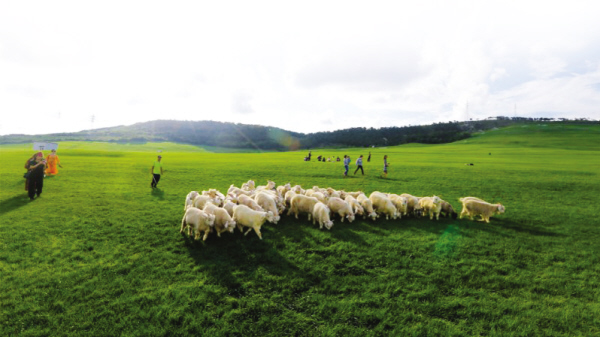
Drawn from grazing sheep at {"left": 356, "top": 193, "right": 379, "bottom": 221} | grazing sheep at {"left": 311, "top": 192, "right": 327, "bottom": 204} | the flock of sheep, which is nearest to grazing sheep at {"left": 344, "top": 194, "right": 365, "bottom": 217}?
the flock of sheep

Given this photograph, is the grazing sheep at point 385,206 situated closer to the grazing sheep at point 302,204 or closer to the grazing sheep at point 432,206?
the grazing sheep at point 432,206

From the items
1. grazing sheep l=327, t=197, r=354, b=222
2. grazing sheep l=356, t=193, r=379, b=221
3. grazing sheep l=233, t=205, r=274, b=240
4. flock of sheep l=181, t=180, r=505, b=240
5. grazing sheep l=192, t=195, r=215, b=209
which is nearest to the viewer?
flock of sheep l=181, t=180, r=505, b=240

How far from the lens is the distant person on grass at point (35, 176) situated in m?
17.3

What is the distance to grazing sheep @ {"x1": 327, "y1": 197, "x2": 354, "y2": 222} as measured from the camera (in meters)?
14.4

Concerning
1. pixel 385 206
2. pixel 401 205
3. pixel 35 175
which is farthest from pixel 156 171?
pixel 401 205

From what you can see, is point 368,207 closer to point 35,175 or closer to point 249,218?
point 249,218

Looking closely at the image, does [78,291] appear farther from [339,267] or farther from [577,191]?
[577,191]

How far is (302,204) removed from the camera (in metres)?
14.7

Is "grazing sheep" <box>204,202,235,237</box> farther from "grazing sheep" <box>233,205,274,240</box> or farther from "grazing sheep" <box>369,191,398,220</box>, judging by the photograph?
"grazing sheep" <box>369,191,398,220</box>

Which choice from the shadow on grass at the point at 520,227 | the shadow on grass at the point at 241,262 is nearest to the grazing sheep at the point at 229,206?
the shadow on grass at the point at 241,262

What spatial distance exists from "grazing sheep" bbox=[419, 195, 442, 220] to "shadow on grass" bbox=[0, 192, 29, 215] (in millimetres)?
22263

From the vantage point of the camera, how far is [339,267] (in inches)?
386

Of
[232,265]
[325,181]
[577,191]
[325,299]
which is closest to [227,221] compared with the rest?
[232,265]

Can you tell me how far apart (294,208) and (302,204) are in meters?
0.54
